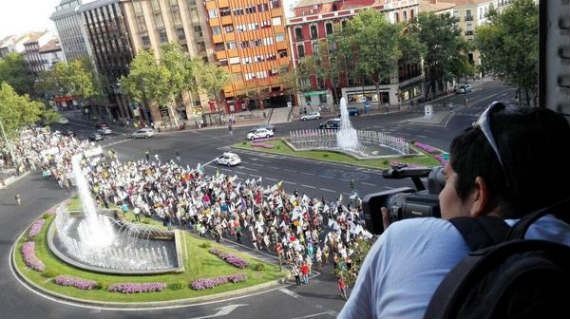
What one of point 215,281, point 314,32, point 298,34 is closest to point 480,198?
point 215,281

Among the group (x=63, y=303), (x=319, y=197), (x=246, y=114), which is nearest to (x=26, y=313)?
(x=63, y=303)

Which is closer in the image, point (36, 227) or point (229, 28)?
point (36, 227)

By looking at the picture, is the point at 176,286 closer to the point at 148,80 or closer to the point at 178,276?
the point at 178,276

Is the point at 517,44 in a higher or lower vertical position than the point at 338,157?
higher

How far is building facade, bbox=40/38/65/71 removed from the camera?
4500 inches

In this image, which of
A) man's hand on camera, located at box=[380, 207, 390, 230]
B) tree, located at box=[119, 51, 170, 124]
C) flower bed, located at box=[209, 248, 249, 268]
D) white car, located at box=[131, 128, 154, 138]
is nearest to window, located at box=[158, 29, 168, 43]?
tree, located at box=[119, 51, 170, 124]

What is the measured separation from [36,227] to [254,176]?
52.5 ft

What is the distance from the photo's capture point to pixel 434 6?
7412 cm

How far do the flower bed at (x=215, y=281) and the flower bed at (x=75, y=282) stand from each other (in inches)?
210

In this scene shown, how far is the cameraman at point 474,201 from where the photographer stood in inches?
65.1

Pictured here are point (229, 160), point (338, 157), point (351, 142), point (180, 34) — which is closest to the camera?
point (338, 157)

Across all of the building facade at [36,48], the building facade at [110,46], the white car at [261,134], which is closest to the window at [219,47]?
the building facade at [110,46]

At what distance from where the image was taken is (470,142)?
6.54 feet

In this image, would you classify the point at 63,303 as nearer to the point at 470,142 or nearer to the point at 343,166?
the point at 343,166
